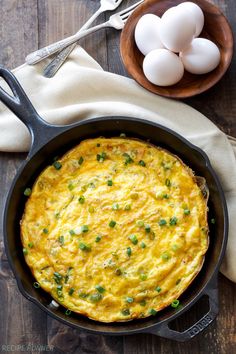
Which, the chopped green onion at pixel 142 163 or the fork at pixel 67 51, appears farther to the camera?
the fork at pixel 67 51

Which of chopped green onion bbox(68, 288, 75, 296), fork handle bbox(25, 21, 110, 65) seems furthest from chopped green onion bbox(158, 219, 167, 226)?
fork handle bbox(25, 21, 110, 65)

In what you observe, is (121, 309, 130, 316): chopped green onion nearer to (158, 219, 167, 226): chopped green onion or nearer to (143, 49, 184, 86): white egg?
(158, 219, 167, 226): chopped green onion

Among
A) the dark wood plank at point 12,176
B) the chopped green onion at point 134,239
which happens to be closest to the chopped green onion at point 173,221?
the chopped green onion at point 134,239

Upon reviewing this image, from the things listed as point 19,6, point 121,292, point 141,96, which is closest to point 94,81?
point 141,96

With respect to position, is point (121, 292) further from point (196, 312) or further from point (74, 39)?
point (74, 39)

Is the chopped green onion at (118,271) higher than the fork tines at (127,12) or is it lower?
lower

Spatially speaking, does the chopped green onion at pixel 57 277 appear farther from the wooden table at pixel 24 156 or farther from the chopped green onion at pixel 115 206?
the chopped green onion at pixel 115 206

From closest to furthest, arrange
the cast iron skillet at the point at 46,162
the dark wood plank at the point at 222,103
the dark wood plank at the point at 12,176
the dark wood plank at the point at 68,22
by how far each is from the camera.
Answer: the cast iron skillet at the point at 46,162 → the dark wood plank at the point at 12,176 → the dark wood plank at the point at 222,103 → the dark wood plank at the point at 68,22

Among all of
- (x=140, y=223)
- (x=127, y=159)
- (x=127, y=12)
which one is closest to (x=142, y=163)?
(x=127, y=159)
